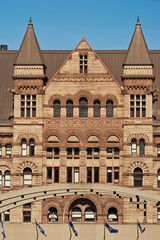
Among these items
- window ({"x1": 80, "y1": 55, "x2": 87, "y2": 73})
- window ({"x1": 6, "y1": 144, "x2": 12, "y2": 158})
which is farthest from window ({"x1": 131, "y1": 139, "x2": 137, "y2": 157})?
window ({"x1": 6, "y1": 144, "x2": 12, "y2": 158})

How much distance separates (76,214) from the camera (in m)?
76.9

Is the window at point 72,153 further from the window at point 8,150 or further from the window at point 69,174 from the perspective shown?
the window at point 8,150

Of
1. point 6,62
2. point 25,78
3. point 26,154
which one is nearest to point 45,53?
point 6,62

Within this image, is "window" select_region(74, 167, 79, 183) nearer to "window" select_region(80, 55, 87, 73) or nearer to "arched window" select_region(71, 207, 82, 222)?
"arched window" select_region(71, 207, 82, 222)

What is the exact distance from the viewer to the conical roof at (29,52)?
3063 inches

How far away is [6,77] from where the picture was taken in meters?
85.4

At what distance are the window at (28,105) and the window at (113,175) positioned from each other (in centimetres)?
1044

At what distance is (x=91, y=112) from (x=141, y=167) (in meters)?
8.19

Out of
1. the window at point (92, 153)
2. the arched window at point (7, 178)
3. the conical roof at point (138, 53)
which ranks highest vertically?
the conical roof at point (138, 53)

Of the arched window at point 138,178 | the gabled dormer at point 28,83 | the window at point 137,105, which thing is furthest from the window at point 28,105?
the arched window at point 138,178

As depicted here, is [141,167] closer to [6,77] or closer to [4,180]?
[4,180]

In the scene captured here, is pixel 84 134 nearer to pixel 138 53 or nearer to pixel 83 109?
pixel 83 109

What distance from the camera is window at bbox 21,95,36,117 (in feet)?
255

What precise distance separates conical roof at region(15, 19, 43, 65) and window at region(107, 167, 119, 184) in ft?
46.4
